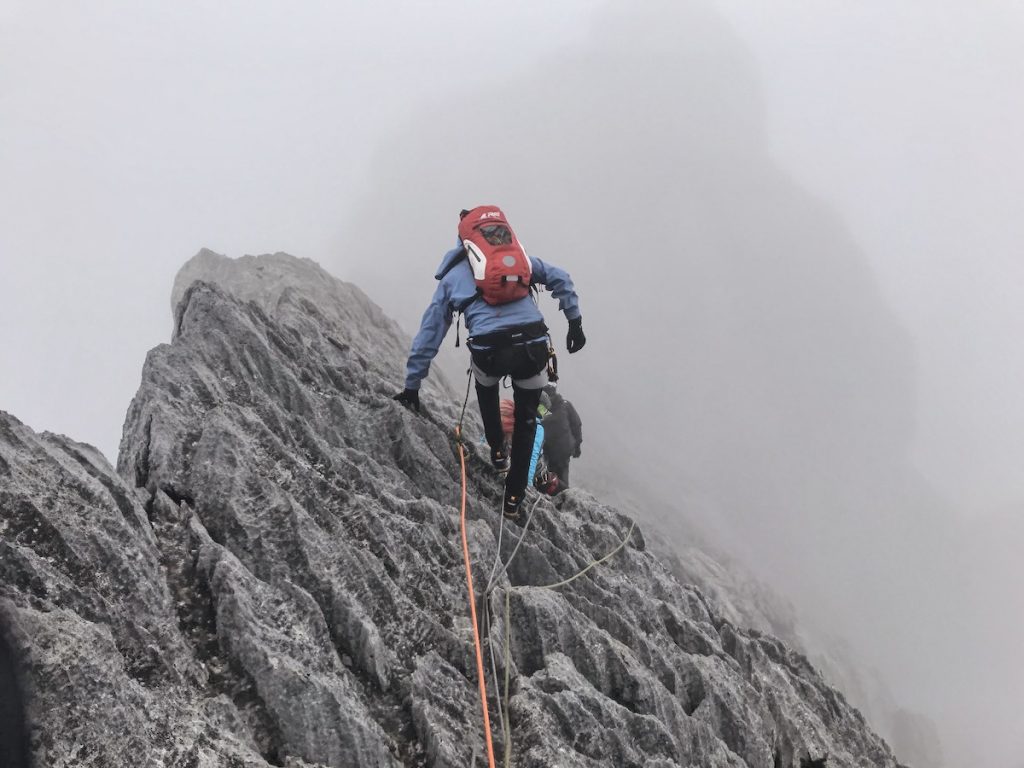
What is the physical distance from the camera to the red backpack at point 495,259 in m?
10.9

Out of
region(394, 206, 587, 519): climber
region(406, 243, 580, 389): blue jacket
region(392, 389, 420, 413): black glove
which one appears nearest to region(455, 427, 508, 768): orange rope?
region(392, 389, 420, 413): black glove

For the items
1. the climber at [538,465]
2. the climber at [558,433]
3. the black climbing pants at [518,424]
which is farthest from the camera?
the climber at [558,433]

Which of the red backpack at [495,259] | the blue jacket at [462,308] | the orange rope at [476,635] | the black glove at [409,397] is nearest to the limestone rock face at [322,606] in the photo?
the orange rope at [476,635]

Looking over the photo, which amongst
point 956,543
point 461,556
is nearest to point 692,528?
point 461,556

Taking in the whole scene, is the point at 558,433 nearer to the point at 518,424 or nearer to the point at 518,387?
the point at 518,424

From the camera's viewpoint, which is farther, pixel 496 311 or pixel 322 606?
pixel 496 311

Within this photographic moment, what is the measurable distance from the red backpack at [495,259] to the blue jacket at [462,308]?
14 centimetres

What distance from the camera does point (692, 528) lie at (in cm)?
6172

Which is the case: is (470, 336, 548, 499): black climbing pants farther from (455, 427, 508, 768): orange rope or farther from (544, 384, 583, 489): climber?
(544, 384, 583, 489): climber

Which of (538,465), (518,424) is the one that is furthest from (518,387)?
(538,465)

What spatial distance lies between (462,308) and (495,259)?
0.97m

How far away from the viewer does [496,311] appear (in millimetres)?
11180

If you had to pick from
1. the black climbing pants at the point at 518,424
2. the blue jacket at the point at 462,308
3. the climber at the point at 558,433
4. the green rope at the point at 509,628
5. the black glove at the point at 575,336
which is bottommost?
the green rope at the point at 509,628

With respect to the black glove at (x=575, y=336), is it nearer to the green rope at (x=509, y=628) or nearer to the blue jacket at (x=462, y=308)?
the blue jacket at (x=462, y=308)
